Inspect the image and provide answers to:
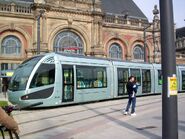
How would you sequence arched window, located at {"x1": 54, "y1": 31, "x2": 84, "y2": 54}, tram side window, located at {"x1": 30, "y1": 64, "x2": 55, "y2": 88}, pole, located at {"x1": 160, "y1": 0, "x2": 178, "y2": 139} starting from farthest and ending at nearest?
arched window, located at {"x1": 54, "y1": 31, "x2": 84, "y2": 54}, tram side window, located at {"x1": 30, "y1": 64, "x2": 55, "y2": 88}, pole, located at {"x1": 160, "y1": 0, "x2": 178, "y2": 139}

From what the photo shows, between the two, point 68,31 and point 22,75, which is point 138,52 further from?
point 22,75

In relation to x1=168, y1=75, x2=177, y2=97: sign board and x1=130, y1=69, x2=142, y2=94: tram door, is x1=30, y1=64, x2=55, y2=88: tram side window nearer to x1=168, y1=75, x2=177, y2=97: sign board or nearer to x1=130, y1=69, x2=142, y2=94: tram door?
x1=130, y1=69, x2=142, y2=94: tram door

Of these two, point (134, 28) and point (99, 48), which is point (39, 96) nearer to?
point (99, 48)

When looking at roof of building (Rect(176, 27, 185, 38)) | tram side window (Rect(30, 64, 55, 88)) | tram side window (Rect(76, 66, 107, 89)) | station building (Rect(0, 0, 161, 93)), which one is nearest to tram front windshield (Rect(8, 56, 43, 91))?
tram side window (Rect(30, 64, 55, 88))

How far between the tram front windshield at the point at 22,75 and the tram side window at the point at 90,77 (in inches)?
104

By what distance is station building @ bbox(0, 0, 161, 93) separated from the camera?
41406mm

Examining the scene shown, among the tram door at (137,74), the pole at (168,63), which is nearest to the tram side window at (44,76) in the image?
the tram door at (137,74)

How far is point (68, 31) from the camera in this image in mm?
45250

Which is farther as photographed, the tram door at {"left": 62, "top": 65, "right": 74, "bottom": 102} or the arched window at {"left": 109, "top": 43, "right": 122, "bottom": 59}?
the arched window at {"left": 109, "top": 43, "right": 122, "bottom": 59}

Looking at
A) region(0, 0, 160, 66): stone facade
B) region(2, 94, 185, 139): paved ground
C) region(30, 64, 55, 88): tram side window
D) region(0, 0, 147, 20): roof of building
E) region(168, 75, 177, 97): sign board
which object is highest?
region(0, 0, 147, 20): roof of building

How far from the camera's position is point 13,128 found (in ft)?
15.6

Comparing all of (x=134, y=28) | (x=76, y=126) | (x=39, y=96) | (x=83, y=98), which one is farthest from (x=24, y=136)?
(x=134, y=28)

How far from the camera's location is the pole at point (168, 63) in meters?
6.62

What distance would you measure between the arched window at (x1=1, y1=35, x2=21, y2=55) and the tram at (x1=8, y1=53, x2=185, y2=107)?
21.2 meters
